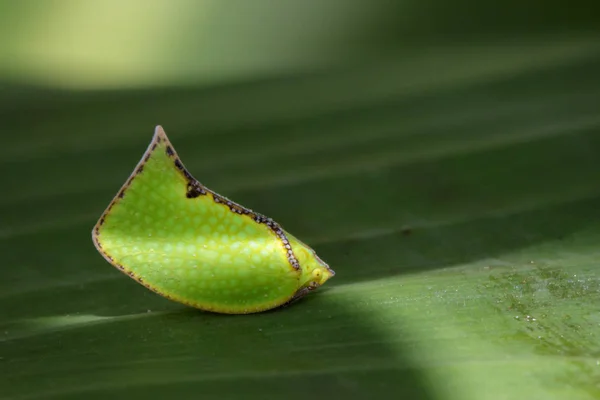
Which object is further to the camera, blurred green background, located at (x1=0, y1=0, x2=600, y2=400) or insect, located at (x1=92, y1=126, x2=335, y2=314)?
insect, located at (x1=92, y1=126, x2=335, y2=314)

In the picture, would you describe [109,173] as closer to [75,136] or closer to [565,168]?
[75,136]

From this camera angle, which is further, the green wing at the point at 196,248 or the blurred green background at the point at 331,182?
the green wing at the point at 196,248

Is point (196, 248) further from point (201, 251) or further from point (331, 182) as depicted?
point (331, 182)

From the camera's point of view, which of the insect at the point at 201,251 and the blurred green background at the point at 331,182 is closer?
the blurred green background at the point at 331,182
